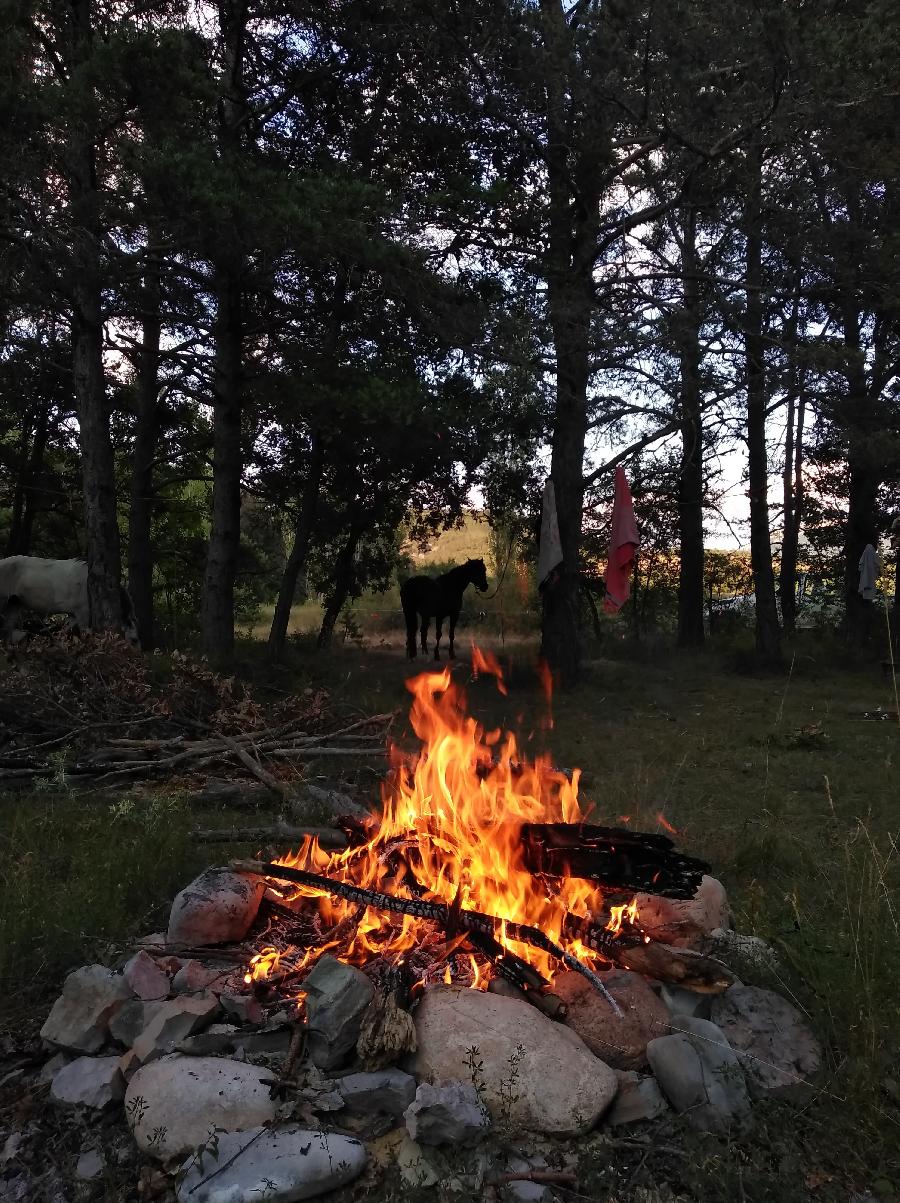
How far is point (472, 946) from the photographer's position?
373 centimetres

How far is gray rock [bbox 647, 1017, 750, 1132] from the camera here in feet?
9.39

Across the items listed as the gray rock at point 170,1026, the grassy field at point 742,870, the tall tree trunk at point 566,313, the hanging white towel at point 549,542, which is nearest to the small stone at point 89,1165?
the gray rock at point 170,1026

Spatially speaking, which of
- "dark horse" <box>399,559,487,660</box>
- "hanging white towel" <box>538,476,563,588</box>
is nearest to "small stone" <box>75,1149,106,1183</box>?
"hanging white towel" <box>538,476,563,588</box>

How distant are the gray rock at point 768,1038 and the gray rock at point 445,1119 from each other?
1074 mm

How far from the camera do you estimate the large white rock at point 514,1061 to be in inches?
113

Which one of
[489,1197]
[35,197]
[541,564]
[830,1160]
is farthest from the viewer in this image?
[541,564]

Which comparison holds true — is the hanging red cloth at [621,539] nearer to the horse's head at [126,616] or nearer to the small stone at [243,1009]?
the horse's head at [126,616]

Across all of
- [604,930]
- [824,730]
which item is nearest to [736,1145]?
[604,930]

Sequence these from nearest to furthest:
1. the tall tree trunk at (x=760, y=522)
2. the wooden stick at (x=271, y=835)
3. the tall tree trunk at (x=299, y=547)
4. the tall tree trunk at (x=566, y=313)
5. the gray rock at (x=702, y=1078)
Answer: the gray rock at (x=702, y=1078) < the wooden stick at (x=271, y=835) < the tall tree trunk at (x=566, y=313) < the tall tree trunk at (x=299, y=547) < the tall tree trunk at (x=760, y=522)

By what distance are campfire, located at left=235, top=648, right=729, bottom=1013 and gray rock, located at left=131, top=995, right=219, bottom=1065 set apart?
29 cm

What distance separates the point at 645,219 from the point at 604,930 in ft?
39.0

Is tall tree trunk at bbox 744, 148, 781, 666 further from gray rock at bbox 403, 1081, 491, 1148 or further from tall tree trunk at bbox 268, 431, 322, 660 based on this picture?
gray rock at bbox 403, 1081, 491, 1148

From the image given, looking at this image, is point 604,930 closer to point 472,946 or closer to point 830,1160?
point 472,946

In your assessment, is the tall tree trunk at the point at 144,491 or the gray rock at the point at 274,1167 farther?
the tall tree trunk at the point at 144,491
